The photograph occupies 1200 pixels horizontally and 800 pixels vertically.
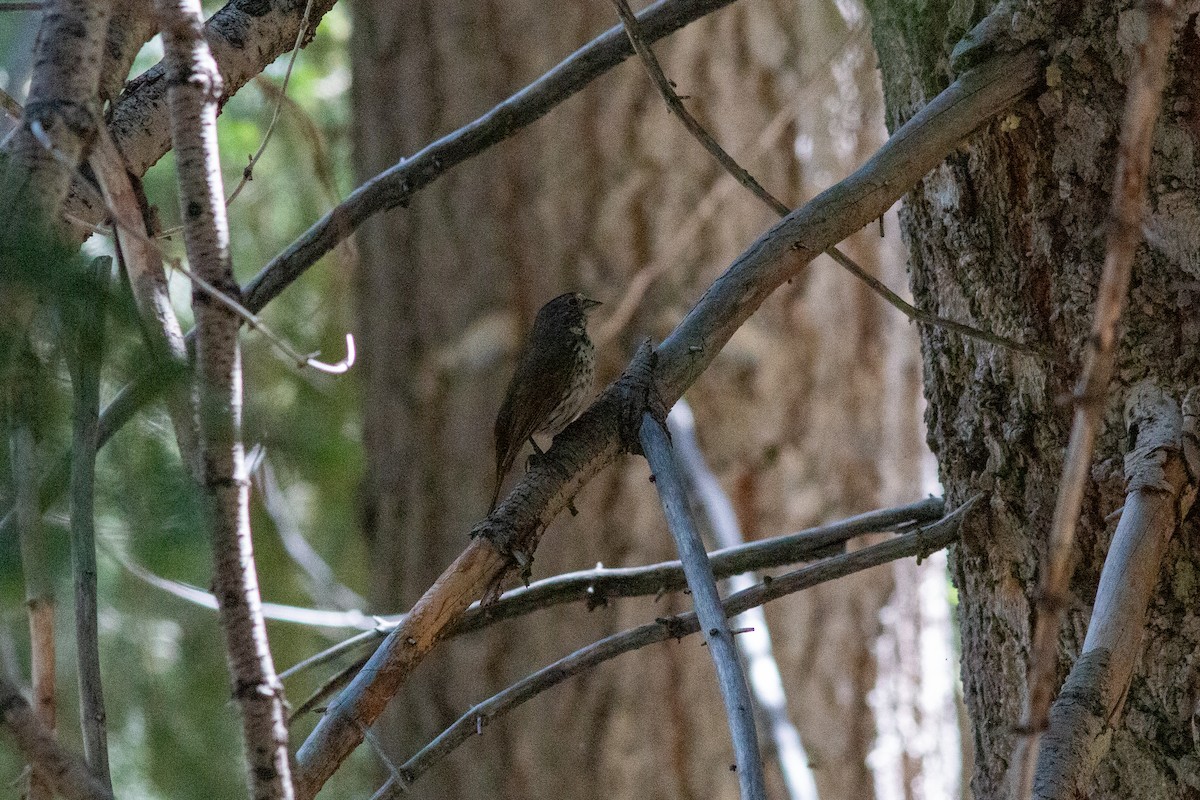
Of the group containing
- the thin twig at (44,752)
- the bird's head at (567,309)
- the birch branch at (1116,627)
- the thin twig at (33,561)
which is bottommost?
the thin twig at (44,752)

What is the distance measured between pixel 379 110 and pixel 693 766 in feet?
8.56

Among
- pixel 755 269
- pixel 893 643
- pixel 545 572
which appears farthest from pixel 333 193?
pixel 893 643

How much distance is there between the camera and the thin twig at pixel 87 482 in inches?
46.0

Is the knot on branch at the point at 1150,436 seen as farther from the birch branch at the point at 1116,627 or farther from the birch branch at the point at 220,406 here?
the birch branch at the point at 220,406

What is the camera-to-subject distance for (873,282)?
142 cm

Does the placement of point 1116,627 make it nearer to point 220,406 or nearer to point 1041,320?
point 1041,320

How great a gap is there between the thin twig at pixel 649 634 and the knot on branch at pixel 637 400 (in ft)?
0.97

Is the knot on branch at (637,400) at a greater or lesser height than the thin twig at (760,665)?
lesser

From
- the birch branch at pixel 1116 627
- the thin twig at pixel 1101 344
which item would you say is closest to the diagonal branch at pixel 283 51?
the birch branch at pixel 1116 627

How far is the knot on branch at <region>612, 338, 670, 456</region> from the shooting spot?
1.47 metres

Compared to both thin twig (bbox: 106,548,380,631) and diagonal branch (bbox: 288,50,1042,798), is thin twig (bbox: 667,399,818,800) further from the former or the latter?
thin twig (bbox: 106,548,380,631)

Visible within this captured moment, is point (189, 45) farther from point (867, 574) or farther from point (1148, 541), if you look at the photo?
point (867, 574)

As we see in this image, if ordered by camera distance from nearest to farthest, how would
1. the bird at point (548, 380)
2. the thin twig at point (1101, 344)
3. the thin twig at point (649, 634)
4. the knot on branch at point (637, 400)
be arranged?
the thin twig at point (1101, 344)
the knot on branch at point (637, 400)
the thin twig at point (649, 634)
the bird at point (548, 380)

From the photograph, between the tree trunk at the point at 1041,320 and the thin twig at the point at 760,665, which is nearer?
the tree trunk at the point at 1041,320
